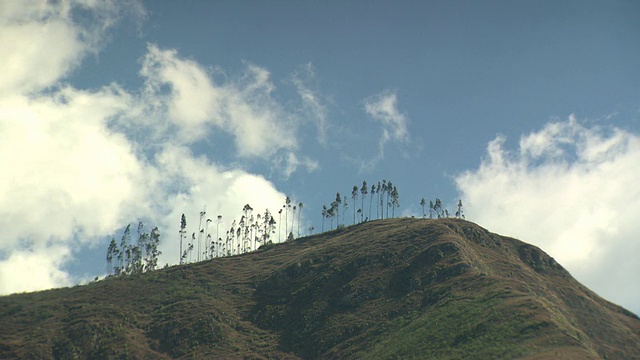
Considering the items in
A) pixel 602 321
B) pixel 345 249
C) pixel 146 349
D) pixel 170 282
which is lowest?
pixel 146 349

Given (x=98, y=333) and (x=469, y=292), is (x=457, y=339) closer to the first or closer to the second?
(x=469, y=292)

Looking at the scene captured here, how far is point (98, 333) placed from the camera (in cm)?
13375

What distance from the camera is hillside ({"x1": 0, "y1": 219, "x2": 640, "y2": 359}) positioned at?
105m

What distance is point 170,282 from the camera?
6678 inches

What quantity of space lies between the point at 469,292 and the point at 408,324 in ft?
48.5

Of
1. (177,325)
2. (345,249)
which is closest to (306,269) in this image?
(345,249)

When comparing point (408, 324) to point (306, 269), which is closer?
point (408, 324)

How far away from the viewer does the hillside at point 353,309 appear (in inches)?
4144

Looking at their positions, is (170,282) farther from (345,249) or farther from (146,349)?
(345,249)

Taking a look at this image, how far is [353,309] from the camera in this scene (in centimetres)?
13525

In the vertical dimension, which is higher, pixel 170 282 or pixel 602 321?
pixel 170 282

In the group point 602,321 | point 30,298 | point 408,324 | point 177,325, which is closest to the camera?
point 408,324

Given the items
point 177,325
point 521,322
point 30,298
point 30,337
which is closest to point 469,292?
point 521,322

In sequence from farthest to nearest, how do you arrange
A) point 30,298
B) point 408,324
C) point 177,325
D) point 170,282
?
point 170,282
point 30,298
point 177,325
point 408,324
